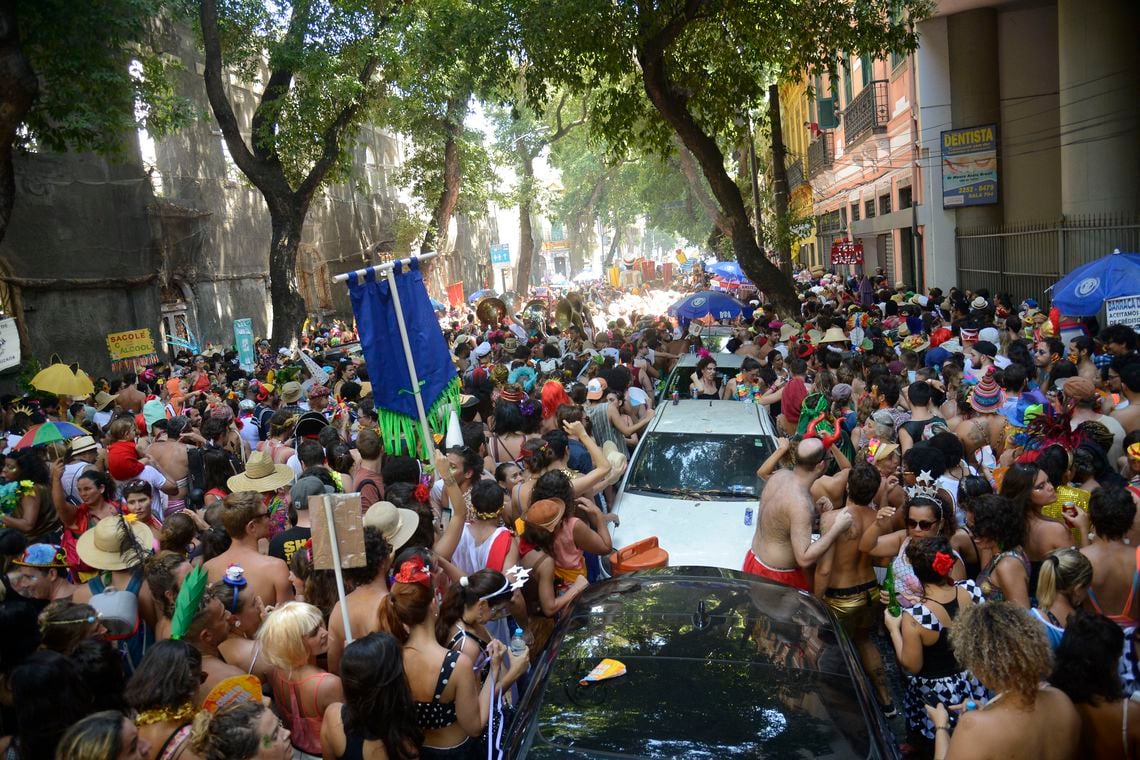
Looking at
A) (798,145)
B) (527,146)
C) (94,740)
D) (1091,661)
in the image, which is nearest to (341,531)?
(94,740)

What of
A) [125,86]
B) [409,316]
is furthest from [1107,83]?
[125,86]

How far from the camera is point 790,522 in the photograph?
18.8 ft

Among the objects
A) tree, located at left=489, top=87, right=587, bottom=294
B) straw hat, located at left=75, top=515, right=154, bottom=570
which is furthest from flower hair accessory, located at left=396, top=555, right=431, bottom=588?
tree, located at left=489, top=87, right=587, bottom=294

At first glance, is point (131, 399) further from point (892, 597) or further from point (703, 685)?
point (703, 685)

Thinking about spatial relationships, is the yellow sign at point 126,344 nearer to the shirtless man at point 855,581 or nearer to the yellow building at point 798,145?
the shirtless man at point 855,581

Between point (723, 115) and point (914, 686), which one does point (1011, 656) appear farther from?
point (723, 115)

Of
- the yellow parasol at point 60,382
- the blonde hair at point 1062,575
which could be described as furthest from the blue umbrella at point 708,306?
the blonde hair at point 1062,575

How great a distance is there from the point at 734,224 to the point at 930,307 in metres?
3.42

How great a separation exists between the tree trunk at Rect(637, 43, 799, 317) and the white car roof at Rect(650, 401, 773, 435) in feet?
23.0

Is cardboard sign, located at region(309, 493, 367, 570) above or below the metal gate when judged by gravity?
below

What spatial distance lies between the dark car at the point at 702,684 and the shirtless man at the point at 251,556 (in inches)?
65.8

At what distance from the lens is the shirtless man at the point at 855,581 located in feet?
18.1

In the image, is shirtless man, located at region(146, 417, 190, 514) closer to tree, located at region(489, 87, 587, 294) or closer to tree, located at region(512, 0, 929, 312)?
tree, located at region(512, 0, 929, 312)

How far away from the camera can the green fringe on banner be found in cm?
624
